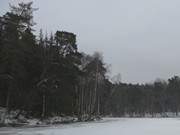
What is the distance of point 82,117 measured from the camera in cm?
6581

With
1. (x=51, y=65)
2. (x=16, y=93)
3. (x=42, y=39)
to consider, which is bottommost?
(x=16, y=93)

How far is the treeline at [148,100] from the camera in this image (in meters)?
130

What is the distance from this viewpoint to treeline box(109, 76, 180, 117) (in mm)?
130125

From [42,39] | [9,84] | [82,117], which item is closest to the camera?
[9,84]

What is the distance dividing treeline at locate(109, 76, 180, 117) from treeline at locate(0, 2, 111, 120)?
71.7 meters

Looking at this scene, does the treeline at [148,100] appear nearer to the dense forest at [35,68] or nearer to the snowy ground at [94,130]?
the dense forest at [35,68]

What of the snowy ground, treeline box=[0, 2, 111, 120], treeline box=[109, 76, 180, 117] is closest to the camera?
the snowy ground

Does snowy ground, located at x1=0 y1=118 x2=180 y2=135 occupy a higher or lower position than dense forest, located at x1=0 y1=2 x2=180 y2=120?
lower

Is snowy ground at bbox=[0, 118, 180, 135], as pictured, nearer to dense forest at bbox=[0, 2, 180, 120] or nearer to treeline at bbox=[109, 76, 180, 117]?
dense forest at bbox=[0, 2, 180, 120]

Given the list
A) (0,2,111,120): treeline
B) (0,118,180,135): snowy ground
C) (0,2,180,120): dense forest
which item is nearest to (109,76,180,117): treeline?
(0,2,180,120): dense forest

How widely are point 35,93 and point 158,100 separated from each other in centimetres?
9560

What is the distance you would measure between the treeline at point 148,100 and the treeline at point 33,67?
235 ft

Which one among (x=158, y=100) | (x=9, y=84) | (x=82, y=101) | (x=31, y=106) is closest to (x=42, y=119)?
Answer: (x=31, y=106)

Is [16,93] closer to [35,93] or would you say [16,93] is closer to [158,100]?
[35,93]
